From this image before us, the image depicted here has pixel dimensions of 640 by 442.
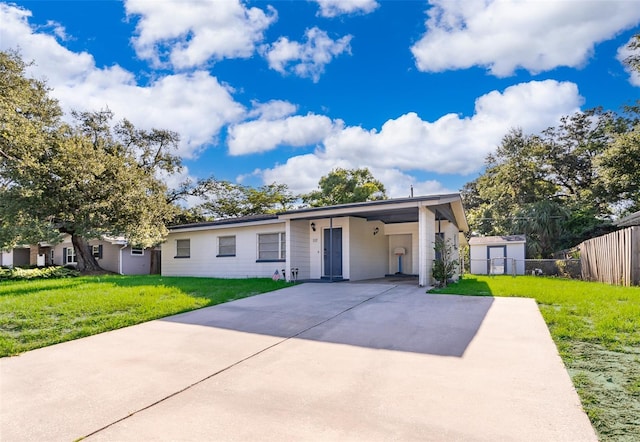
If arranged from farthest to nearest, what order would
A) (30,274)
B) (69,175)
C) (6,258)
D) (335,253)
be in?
1. (6,258)
2. (69,175)
3. (30,274)
4. (335,253)

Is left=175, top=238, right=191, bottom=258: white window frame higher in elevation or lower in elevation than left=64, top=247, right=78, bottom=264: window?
higher

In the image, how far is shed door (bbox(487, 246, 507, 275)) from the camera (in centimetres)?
2253

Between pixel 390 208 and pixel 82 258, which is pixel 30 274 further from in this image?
pixel 390 208

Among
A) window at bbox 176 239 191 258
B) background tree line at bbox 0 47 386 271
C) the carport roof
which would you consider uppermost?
background tree line at bbox 0 47 386 271

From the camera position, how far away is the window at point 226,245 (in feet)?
51.3

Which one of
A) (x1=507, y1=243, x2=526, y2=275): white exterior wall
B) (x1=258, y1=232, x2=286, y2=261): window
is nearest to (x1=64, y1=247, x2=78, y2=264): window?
(x1=258, y1=232, x2=286, y2=261): window

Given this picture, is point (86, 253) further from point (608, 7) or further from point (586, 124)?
point (586, 124)

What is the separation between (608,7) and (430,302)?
1019cm

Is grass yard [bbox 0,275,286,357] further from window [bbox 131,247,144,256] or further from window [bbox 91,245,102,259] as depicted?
window [bbox 91,245,102,259]

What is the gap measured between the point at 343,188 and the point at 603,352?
2643cm

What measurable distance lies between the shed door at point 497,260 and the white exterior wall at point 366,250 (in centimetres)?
887

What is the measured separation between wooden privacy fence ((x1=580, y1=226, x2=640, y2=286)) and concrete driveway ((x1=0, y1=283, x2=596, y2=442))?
234 inches

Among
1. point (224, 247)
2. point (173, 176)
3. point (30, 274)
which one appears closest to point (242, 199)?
point (173, 176)

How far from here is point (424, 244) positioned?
10742 millimetres
